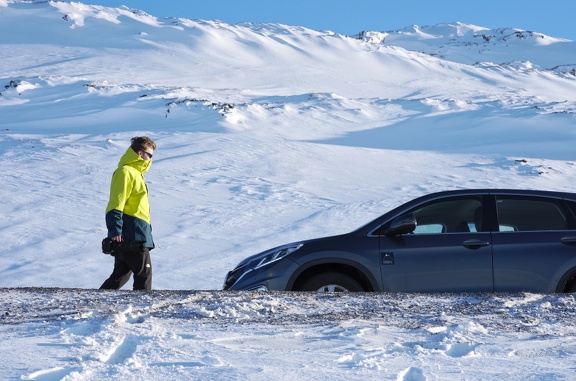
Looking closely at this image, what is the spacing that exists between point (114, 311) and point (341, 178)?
642 inches

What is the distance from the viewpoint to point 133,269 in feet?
24.5

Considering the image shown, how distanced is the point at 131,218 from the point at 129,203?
0.14m

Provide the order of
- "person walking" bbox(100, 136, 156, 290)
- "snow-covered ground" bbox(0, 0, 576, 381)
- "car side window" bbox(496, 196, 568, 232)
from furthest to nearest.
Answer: "car side window" bbox(496, 196, 568, 232) < "person walking" bbox(100, 136, 156, 290) < "snow-covered ground" bbox(0, 0, 576, 381)

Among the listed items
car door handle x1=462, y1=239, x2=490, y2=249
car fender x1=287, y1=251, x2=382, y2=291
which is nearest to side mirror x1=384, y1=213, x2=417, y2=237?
car fender x1=287, y1=251, x2=382, y2=291

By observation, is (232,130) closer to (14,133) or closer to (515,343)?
(14,133)

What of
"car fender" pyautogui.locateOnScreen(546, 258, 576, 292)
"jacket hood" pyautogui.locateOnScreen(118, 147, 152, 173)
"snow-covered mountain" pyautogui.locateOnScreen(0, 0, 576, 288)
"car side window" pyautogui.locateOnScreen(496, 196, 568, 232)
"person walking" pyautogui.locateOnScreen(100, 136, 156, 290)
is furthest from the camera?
"snow-covered mountain" pyautogui.locateOnScreen(0, 0, 576, 288)

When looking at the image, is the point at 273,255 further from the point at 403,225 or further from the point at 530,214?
the point at 530,214

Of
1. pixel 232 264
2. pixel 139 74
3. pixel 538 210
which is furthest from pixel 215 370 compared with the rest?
pixel 139 74

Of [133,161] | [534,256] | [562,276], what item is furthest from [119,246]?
[562,276]

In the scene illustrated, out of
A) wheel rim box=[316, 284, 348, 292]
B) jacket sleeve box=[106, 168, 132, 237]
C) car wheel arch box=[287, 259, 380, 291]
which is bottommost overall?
wheel rim box=[316, 284, 348, 292]

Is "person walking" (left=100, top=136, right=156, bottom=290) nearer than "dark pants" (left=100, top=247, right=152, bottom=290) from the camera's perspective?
Yes

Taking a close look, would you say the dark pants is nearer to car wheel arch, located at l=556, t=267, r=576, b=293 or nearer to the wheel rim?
the wheel rim

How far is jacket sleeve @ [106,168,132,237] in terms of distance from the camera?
283 inches

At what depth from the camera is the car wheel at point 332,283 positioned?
23.8 feet
